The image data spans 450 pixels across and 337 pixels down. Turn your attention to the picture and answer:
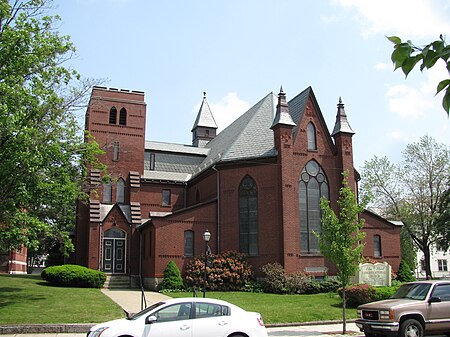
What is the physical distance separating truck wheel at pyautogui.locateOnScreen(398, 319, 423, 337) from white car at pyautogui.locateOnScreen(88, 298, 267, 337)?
4.67 metres

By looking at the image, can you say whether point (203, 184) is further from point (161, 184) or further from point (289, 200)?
point (289, 200)

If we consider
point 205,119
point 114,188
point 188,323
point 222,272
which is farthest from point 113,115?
point 188,323

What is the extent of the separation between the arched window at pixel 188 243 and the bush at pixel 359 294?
12.1 metres

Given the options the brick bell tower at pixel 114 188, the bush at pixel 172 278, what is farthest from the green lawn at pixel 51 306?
the brick bell tower at pixel 114 188

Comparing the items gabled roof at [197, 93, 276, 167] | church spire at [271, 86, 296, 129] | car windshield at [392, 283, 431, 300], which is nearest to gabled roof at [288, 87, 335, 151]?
church spire at [271, 86, 296, 129]

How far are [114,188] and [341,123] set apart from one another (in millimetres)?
18776

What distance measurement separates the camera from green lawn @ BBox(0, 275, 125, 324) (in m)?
16.8

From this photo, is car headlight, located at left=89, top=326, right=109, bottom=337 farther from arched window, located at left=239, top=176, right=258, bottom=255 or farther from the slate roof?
the slate roof

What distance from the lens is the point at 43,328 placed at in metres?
15.3

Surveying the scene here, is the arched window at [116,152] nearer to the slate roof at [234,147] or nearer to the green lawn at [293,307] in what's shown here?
the slate roof at [234,147]

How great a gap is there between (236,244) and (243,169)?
5233mm

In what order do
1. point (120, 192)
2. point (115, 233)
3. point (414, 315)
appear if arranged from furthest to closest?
point (120, 192) → point (115, 233) → point (414, 315)

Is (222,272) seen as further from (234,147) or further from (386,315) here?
(386,315)

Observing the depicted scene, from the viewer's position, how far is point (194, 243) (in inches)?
1252
